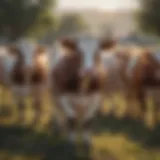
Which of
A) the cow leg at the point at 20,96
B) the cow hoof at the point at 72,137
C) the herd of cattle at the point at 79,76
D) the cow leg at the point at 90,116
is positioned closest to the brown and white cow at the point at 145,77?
the herd of cattle at the point at 79,76

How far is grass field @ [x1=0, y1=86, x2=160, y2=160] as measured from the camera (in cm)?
145

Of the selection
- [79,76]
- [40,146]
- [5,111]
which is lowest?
[40,146]

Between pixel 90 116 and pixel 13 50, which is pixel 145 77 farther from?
pixel 13 50

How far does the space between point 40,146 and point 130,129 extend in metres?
0.29

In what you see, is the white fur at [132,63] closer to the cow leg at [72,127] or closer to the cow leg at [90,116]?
the cow leg at [90,116]

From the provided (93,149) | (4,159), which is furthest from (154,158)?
(4,159)

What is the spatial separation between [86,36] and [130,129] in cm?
33

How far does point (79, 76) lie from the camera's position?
1467 millimetres

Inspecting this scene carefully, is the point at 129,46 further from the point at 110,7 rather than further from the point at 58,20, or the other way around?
the point at 58,20

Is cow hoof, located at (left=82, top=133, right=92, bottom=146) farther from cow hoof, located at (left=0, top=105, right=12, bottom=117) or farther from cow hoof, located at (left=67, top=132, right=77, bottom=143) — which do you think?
cow hoof, located at (left=0, top=105, right=12, bottom=117)

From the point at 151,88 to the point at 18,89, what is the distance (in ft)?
1.40

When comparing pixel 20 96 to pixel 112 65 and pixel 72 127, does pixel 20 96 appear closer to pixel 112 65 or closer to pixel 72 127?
pixel 72 127

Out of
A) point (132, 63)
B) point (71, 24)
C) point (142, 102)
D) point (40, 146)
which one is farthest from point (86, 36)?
point (40, 146)

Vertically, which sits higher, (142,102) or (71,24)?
(71,24)
